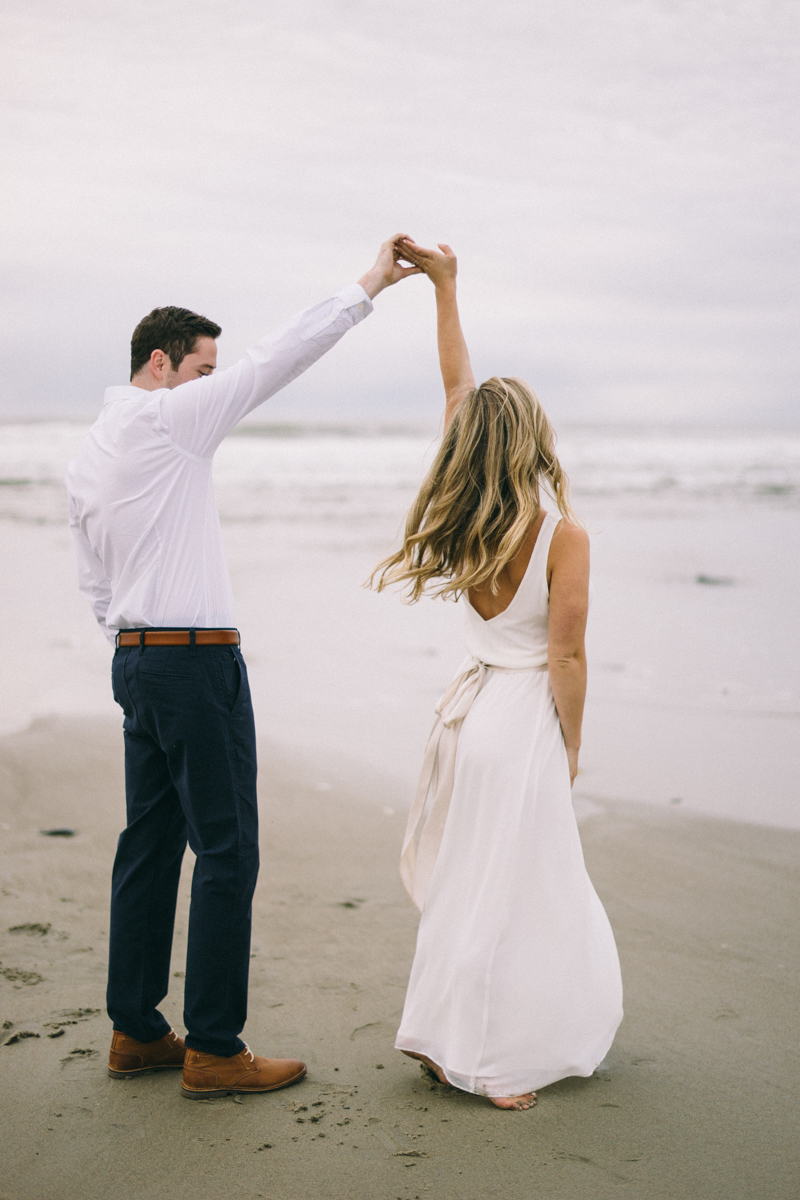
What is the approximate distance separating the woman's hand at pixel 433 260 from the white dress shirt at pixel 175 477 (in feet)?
1.44

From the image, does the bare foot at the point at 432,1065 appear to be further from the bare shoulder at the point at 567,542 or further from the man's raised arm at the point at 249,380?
the man's raised arm at the point at 249,380

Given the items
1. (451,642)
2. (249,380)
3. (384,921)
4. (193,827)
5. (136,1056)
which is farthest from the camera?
(451,642)

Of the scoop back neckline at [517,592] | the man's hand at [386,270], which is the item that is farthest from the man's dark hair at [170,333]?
the scoop back neckline at [517,592]

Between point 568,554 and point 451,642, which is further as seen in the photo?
point 451,642

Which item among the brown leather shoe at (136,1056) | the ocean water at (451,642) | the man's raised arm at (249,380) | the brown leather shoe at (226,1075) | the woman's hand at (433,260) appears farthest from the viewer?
the ocean water at (451,642)

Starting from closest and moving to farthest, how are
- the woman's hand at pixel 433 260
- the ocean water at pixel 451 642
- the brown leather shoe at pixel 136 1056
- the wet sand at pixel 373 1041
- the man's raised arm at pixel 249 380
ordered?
the wet sand at pixel 373 1041, the man's raised arm at pixel 249 380, the brown leather shoe at pixel 136 1056, the woman's hand at pixel 433 260, the ocean water at pixel 451 642

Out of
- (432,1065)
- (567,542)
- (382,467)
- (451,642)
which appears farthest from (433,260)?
(382,467)

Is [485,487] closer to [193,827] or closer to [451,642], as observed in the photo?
[193,827]

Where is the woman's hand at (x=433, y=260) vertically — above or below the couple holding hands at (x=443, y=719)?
above

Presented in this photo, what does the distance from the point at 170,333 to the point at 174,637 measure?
Answer: 0.88 meters

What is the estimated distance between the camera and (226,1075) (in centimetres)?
284

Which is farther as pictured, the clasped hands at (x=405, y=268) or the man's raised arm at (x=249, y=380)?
the clasped hands at (x=405, y=268)

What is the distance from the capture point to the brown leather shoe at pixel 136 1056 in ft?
9.64

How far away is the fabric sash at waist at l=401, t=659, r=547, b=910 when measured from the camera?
296 cm
